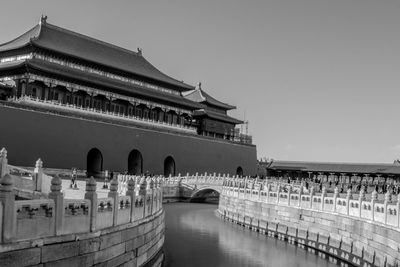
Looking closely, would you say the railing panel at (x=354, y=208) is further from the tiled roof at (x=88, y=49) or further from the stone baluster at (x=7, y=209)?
the tiled roof at (x=88, y=49)

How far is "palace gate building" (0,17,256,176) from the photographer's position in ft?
120

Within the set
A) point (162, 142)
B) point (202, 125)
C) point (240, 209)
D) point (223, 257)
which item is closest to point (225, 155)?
point (202, 125)

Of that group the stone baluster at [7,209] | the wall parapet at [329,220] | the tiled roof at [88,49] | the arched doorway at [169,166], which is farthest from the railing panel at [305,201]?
the arched doorway at [169,166]

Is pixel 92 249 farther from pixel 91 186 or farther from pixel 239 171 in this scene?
pixel 239 171

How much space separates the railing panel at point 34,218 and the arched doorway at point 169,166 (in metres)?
A: 38.8

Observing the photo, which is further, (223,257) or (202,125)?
(202,125)

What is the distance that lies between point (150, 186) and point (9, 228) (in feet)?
32.7

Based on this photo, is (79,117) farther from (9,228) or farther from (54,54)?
(9,228)

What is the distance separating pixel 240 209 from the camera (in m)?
31.3

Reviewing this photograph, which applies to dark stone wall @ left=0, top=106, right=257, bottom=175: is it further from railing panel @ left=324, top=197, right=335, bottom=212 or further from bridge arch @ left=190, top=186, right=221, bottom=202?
railing panel @ left=324, top=197, right=335, bottom=212

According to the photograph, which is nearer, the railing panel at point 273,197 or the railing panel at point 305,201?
the railing panel at point 305,201

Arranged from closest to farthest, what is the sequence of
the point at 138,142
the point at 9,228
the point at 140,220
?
the point at 9,228 < the point at 140,220 < the point at 138,142

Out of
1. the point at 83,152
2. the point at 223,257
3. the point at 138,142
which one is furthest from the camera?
the point at 138,142

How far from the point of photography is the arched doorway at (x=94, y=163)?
41125mm
